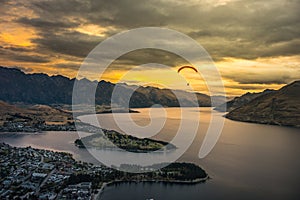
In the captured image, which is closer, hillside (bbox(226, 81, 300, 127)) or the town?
the town

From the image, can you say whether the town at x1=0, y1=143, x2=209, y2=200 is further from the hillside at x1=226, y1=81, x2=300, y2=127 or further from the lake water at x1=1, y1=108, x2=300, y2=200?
the hillside at x1=226, y1=81, x2=300, y2=127

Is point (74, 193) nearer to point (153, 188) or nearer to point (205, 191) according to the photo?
point (153, 188)

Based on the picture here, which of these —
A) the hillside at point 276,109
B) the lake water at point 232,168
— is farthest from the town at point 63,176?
the hillside at point 276,109

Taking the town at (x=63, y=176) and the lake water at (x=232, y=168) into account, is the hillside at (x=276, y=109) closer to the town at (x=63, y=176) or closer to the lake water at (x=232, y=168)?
the lake water at (x=232, y=168)

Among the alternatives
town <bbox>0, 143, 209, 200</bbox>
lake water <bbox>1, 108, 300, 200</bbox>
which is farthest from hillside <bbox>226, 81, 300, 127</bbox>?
town <bbox>0, 143, 209, 200</bbox>

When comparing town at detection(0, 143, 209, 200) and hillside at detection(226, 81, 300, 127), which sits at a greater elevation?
hillside at detection(226, 81, 300, 127)
